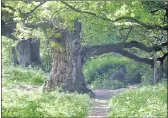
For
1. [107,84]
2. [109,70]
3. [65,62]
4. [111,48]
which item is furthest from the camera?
[109,70]

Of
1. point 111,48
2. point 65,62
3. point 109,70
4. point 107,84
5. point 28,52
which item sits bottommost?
point 107,84

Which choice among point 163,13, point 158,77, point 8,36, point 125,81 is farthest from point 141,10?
point 125,81

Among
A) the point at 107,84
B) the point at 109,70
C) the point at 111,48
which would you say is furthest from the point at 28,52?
the point at 111,48

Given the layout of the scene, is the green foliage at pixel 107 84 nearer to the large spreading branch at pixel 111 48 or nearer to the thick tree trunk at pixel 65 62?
the large spreading branch at pixel 111 48

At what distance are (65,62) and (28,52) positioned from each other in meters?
12.0

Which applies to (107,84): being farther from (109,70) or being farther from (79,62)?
(79,62)

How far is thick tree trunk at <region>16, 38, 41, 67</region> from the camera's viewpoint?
2745 centimetres

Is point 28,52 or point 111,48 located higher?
point 28,52

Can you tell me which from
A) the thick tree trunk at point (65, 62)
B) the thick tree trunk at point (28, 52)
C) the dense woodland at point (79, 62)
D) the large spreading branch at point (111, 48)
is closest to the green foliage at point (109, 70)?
the dense woodland at point (79, 62)

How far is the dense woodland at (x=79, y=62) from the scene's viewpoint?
10.3 metres

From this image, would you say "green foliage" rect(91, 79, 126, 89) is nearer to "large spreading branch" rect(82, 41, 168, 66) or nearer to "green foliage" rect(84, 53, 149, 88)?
"green foliage" rect(84, 53, 149, 88)

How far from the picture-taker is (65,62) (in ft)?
53.3

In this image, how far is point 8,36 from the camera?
66.9ft

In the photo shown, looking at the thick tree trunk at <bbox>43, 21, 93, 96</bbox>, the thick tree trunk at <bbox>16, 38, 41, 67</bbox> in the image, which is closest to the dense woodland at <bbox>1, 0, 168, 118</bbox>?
the thick tree trunk at <bbox>43, 21, 93, 96</bbox>
